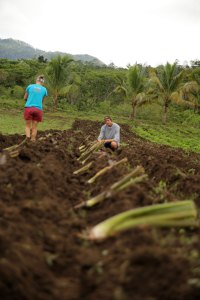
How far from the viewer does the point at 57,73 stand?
102 ft

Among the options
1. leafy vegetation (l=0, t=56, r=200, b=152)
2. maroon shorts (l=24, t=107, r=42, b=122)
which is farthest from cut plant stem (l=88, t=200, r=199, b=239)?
leafy vegetation (l=0, t=56, r=200, b=152)

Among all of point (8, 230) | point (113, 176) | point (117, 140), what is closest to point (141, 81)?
point (117, 140)

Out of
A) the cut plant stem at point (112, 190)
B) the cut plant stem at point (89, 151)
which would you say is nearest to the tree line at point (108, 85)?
the cut plant stem at point (89, 151)

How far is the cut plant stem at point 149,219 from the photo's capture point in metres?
2.94

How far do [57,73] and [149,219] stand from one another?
2922cm

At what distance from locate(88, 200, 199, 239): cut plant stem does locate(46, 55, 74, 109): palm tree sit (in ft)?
94.8

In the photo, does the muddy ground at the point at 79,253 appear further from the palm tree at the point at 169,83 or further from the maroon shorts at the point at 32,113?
the palm tree at the point at 169,83

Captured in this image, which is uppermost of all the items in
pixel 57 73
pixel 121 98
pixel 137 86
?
pixel 57 73

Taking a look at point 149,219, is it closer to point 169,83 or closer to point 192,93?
point 169,83

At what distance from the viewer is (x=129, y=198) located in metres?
3.66

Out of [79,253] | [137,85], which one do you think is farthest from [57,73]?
[79,253]

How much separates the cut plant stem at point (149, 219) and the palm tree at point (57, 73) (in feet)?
94.8

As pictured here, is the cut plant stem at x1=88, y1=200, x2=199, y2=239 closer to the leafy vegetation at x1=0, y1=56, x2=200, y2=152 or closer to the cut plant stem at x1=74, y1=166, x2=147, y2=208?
the cut plant stem at x1=74, y1=166, x2=147, y2=208

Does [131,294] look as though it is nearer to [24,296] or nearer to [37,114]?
[24,296]
